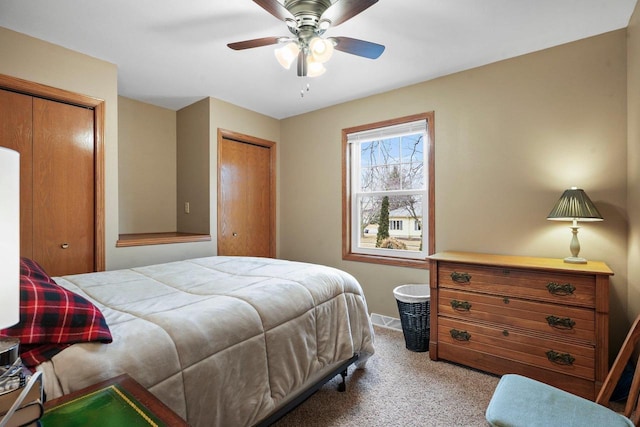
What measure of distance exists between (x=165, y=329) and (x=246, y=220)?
2793 millimetres

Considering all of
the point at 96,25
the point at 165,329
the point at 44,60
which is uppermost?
the point at 96,25

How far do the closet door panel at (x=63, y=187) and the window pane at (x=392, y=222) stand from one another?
2682 millimetres

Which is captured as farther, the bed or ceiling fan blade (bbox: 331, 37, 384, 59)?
ceiling fan blade (bbox: 331, 37, 384, 59)

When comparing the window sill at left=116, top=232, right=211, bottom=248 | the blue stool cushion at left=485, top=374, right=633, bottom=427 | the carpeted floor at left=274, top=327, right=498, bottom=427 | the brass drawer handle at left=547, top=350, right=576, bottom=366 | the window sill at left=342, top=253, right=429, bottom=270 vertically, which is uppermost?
the window sill at left=116, top=232, right=211, bottom=248

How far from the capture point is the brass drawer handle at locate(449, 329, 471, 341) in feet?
7.50

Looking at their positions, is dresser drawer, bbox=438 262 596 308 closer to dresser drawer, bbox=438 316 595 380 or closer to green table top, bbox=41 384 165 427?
dresser drawer, bbox=438 316 595 380

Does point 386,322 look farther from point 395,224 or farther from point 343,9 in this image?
point 343,9

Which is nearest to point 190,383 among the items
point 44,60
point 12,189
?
point 12,189

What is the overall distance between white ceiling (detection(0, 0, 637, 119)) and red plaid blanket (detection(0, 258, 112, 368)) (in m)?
1.81

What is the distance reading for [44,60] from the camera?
7.61 feet

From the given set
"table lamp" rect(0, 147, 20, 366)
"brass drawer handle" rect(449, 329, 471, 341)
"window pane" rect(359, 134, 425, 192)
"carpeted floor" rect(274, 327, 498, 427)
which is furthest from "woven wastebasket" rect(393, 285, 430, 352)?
"table lamp" rect(0, 147, 20, 366)

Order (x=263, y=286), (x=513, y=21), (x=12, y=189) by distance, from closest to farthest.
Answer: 1. (x=12, y=189)
2. (x=263, y=286)
3. (x=513, y=21)

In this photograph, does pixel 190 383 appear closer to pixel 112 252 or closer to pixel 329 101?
pixel 112 252

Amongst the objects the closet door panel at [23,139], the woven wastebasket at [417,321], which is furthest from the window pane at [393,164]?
the closet door panel at [23,139]
